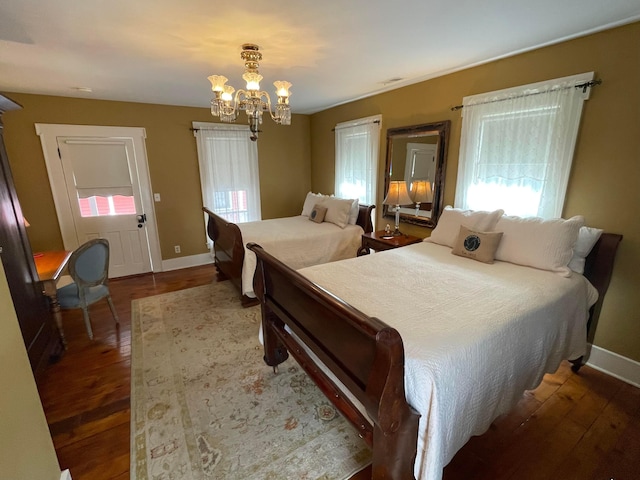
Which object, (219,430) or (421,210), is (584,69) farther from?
(219,430)

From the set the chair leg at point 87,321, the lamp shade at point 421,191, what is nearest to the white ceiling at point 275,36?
the lamp shade at point 421,191

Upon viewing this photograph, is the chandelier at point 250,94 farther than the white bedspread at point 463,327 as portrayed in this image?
Yes

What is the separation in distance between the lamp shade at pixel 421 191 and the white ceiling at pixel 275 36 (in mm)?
1107

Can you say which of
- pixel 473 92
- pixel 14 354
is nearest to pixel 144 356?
pixel 14 354

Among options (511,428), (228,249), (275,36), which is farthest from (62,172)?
(511,428)

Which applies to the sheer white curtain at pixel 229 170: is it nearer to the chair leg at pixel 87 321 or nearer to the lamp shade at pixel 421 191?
the chair leg at pixel 87 321

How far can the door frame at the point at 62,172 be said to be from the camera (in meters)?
3.52

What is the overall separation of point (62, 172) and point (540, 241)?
5.18 metres

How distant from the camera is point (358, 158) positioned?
4094 mm

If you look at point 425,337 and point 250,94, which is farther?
point 250,94

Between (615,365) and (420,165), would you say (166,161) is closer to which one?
(420,165)

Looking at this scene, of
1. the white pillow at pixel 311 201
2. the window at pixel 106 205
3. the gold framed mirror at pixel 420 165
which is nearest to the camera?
the gold framed mirror at pixel 420 165

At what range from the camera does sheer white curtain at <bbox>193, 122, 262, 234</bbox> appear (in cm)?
435

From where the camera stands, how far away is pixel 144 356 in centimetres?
242
